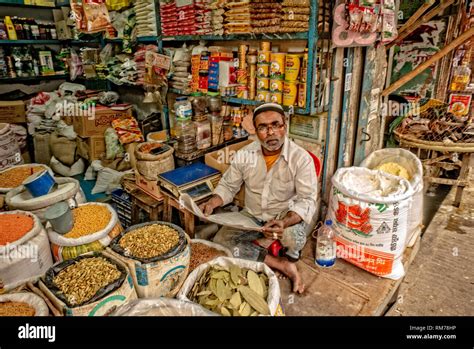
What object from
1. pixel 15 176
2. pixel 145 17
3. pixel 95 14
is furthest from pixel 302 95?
pixel 95 14

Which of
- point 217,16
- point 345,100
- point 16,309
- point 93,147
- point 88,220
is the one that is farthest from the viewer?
point 93,147

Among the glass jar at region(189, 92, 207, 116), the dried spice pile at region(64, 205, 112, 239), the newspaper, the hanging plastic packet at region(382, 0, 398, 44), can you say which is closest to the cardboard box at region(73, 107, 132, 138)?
the glass jar at region(189, 92, 207, 116)

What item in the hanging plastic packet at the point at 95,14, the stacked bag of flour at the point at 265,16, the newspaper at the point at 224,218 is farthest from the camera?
the hanging plastic packet at the point at 95,14

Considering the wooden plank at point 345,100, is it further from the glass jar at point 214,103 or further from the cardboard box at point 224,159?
the glass jar at point 214,103

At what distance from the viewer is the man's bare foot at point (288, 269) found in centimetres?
226

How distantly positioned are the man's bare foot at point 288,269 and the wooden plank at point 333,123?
2.72 ft

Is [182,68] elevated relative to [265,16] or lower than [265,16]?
lower

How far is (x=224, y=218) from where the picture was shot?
2.38m

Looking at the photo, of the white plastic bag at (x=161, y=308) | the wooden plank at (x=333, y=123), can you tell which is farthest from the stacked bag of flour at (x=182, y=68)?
the white plastic bag at (x=161, y=308)

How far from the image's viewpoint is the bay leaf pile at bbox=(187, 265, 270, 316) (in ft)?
5.55

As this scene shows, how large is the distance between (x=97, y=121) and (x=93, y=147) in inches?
13.8

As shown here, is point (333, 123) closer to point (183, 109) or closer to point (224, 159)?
point (224, 159)
